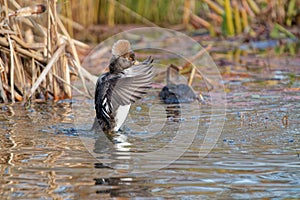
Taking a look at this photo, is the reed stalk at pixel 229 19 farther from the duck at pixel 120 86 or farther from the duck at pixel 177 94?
the duck at pixel 120 86

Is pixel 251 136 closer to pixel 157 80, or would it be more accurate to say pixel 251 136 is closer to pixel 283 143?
pixel 283 143

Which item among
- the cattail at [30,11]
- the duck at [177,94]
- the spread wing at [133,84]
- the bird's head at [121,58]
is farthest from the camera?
the duck at [177,94]

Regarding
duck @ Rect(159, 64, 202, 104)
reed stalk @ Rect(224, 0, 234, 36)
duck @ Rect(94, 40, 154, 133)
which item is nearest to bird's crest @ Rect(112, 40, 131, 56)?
duck @ Rect(94, 40, 154, 133)

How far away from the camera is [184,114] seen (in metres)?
5.89

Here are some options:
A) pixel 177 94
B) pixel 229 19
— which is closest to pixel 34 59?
pixel 177 94

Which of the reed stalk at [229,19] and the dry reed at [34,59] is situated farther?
the reed stalk at [229,19]

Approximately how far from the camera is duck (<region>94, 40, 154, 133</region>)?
4691 mm

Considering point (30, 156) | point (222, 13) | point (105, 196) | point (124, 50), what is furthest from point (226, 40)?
point (105, 196)

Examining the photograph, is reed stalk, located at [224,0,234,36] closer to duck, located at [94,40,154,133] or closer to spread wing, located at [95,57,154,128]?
duck, located at [94,40,154,133]

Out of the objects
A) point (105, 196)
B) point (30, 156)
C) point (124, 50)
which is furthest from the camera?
point (124, 50)

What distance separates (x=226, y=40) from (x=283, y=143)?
7113 mm

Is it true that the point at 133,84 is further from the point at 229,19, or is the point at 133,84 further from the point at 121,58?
the point at 229,19

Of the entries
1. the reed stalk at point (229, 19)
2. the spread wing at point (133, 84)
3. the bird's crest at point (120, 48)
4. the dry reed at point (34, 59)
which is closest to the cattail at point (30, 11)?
the dry reed at point (34, 59)

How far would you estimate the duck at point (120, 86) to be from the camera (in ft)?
15.4
